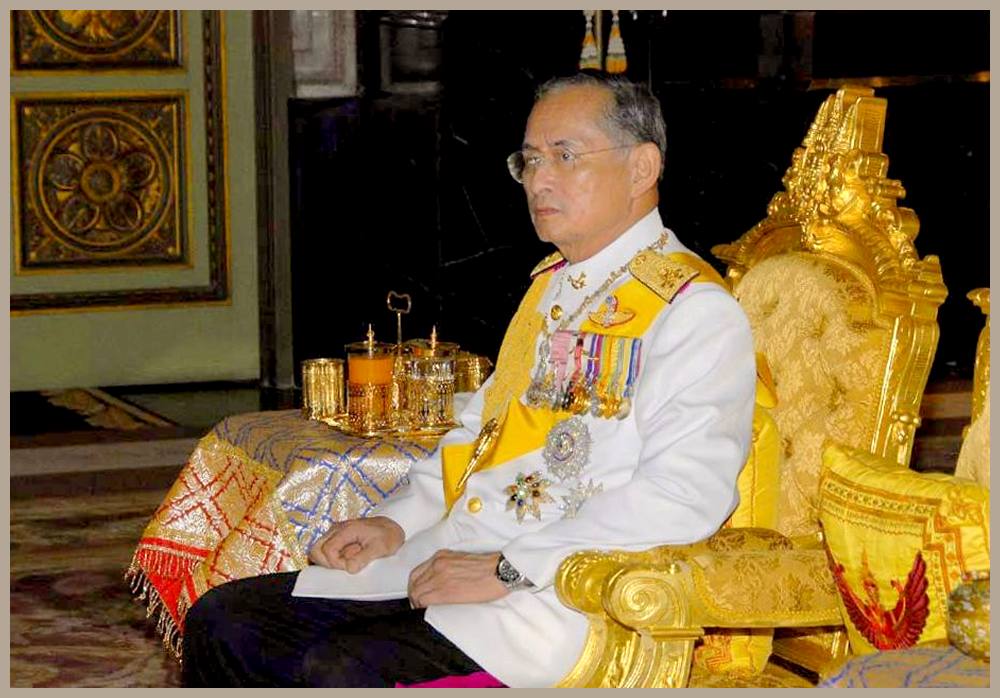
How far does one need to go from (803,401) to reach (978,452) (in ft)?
2.10

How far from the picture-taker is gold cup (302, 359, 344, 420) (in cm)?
380

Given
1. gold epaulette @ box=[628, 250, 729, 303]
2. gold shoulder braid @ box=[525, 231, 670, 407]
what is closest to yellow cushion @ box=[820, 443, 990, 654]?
gold epaulette @ box=[628, 250, 729, 303]

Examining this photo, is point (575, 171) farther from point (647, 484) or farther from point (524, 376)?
point (647, 484)

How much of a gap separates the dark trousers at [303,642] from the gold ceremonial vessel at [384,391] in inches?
28.8

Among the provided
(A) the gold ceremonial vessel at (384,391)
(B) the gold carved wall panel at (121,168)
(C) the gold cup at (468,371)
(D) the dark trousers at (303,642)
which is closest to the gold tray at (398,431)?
(A) the gold ceremonial vessel at (384,391)

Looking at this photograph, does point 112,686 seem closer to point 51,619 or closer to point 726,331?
point 51,619

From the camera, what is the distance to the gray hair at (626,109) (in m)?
2.85

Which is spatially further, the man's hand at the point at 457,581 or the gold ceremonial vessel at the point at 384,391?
the gold ceremonial vessel at the point at 384,391

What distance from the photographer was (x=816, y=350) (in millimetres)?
3113

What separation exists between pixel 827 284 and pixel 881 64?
497 cm

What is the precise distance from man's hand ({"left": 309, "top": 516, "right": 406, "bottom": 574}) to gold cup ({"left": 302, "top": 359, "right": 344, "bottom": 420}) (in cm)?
78

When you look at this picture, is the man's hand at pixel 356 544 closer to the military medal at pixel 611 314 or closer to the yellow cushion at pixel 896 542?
the military medal at pixel 611 314

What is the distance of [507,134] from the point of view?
7336 millimetres

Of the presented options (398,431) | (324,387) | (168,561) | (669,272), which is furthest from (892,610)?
(168,561)
